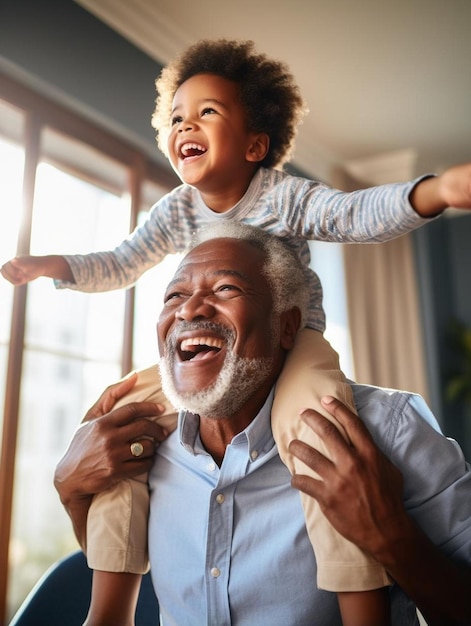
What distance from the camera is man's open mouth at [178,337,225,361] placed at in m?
1.36

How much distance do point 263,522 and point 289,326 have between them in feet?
1.47

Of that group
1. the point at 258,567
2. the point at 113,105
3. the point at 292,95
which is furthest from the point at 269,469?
the point at 113,105

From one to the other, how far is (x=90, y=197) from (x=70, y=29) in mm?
820

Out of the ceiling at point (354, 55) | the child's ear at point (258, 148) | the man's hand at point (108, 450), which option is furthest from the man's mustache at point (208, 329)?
the ceiling at point (354, 55)

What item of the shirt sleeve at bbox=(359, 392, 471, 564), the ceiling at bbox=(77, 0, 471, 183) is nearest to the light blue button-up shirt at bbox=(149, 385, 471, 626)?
the shirt sleeve at bbox=(359, 392, 471, 564)

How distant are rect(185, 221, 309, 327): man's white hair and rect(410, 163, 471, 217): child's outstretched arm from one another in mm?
445

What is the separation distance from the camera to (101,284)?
1621 millimetres

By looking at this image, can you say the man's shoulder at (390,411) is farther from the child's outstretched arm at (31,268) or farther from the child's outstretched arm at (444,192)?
the child's outstretched arm at (31,268)

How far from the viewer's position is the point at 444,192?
973 mm

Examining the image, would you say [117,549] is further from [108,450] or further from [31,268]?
[31,268]

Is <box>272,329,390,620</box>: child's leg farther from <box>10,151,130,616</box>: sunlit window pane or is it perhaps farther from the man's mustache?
<box>10,151,130,616</box>: sunlit window pane

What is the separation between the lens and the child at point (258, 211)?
1108mm

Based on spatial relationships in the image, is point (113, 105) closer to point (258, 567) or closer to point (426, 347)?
point (258, 567)

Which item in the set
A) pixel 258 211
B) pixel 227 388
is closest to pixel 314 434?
pixel 227 388
